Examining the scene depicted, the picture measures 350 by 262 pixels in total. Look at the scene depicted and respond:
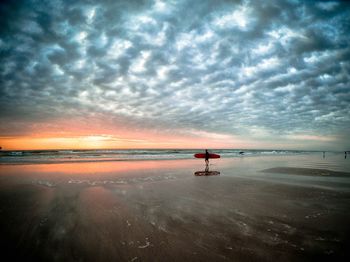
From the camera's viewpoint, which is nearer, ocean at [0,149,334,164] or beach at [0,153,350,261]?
beach at [0,153,350,261]

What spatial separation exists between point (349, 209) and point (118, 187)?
1224cm

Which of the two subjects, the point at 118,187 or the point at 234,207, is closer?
the point at 234,207

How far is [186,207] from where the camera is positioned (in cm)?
865

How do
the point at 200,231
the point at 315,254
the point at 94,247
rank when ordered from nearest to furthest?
the point at 315,254 < the point at 94,247 < the point at 200,231

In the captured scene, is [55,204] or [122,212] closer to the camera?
[122,212]

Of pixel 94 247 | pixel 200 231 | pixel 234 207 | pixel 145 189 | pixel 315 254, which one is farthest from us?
pixel 145 189

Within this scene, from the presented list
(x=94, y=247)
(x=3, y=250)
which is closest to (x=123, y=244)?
(x=94, y=247)

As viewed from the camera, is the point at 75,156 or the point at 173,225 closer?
the point at 173,225

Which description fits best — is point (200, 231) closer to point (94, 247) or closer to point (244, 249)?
point (244, 249)

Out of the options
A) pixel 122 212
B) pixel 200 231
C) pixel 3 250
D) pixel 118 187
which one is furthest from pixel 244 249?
pixel 118 187

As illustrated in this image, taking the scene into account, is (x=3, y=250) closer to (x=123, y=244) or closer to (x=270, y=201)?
(x=123, y=244)

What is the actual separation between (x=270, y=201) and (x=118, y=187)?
360 inches

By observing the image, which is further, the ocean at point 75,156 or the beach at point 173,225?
the ocean at point 75,156

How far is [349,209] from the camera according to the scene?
27.5 feet
